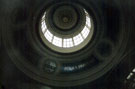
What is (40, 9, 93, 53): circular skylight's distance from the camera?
1786cm

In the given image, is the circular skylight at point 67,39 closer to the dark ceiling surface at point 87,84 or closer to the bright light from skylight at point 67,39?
the bright light from skylight at point 67,39

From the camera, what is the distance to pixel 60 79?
56.4 ft

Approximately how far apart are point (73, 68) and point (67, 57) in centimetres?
96

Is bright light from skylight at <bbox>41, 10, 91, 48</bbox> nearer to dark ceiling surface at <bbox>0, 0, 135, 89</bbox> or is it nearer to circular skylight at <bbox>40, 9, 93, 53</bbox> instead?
circular skylight at <bbox>40, 9, 93, 53</bbox>

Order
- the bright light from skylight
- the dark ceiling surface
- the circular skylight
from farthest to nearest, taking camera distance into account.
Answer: the bright light from skylight → the circular skylight → the dark ceiling surface

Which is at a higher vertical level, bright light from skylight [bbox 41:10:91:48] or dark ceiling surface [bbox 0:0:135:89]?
bright light from skylight [bbox 41:10:91:48]

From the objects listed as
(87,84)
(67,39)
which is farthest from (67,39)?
(87,84)

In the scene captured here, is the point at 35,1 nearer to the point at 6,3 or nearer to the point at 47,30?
the point at 6,3

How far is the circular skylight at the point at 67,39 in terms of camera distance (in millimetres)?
17859

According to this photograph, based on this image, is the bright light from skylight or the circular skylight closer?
the circular skylight

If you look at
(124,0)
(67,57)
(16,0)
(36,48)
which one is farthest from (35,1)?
(124,0)

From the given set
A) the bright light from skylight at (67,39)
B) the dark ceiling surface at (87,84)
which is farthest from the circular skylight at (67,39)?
the dark ceiling surface at (87,84)

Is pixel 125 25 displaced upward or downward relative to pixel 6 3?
downward

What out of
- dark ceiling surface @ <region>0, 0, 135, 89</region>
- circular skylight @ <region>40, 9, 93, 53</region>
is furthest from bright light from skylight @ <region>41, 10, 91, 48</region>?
dark ceiling surface @ <region>0, 0, 135, 89</region>
